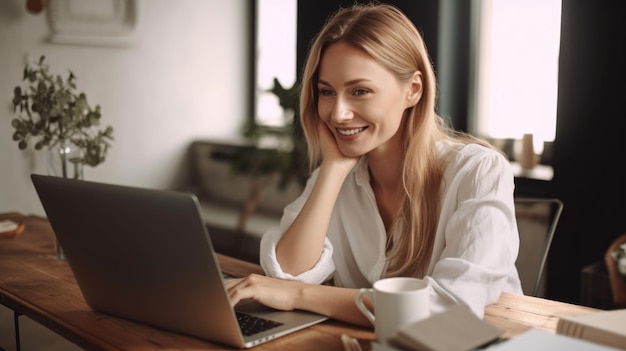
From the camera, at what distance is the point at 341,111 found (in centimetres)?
138

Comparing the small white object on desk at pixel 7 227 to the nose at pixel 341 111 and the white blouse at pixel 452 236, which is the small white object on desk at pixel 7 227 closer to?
the white blouse at pixel 452 236

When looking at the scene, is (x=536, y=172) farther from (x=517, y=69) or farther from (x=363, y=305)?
(x=363, y=305)

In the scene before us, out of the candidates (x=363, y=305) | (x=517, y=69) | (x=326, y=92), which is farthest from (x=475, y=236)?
(x=517, y=69)

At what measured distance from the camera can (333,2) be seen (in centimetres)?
360

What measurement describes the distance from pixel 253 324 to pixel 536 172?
2.24 meters

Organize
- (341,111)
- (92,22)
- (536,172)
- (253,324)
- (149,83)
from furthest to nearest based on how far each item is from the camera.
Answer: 1. (149,83)
2. (92,22)
3. (536,172)
4. (341,111)
5. (253,324)

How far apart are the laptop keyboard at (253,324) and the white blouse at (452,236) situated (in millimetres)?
261

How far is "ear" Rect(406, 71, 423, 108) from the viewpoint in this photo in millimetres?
1452

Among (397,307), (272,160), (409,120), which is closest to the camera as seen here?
(397,307)

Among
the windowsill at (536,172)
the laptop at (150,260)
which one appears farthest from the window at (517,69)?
the laptop at (150,260)

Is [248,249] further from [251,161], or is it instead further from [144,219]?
[144,219]

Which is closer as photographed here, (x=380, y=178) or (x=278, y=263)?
(x=278, y=263)

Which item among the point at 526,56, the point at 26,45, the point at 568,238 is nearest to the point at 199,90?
the point at 26,45

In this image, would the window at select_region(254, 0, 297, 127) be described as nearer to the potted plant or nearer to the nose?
the potted plant
